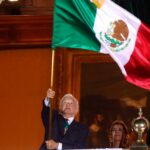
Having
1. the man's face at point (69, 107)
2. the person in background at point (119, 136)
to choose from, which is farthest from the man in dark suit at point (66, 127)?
the person in background at point (119, 136)

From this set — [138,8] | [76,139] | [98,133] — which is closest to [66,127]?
[76,139]

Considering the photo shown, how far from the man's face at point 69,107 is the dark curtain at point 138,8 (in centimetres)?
119

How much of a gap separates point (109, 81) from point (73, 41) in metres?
1.94

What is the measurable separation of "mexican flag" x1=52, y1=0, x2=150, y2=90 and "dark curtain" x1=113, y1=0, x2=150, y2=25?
0.77 m

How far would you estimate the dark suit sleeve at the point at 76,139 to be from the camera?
29.1 feet

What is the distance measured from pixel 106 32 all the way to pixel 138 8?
1212 millimetres

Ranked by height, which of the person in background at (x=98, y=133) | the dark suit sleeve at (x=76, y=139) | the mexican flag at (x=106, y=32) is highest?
the mexican flag at (x=106, y=32)

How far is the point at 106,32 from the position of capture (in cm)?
871

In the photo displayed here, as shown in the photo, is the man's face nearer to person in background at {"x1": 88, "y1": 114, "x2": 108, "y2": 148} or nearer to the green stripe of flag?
the green stripe of flag

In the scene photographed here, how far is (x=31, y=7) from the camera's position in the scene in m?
10.6

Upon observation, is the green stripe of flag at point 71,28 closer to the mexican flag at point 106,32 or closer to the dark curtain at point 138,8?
the mexican flag at point 106,32

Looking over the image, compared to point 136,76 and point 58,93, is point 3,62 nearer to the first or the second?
point 58,93

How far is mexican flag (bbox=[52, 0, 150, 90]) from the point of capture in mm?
8648

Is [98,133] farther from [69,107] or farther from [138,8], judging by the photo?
[138,8]
